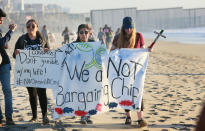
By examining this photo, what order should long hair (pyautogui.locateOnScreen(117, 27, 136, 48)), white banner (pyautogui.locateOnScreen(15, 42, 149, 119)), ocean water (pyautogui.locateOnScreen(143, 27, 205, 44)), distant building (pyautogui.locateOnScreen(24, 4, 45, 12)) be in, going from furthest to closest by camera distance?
distant building (pyautogui.locateOnScreen(24, 4, 45, 12)) → ocean water (pyautogui.locateOnScreen(143, 27, 205, 44)) → long hair (pyautogui.locateOnScreen(117, 27, 136, 48)) → white banner (pyautogui.locateOnScreen(15, 42, 149, 119))

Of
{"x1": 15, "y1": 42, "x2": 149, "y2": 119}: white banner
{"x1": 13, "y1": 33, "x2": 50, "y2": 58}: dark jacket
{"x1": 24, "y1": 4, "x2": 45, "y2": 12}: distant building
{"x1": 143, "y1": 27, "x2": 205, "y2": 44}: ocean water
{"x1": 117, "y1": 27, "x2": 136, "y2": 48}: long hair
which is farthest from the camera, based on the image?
{"x1": 24, "y1": 4, "x2": 45, "y2": 12}: distant building

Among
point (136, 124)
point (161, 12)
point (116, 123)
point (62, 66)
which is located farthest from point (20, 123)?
point (161, 12)

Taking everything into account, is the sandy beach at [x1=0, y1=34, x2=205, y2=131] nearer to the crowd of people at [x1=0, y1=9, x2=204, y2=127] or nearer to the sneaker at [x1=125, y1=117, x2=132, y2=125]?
the sneaker at [x1=125, y1=117, x2=132, y2=125]

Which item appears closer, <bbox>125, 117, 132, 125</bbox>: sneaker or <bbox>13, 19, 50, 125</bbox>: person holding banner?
<bbox>13, 19, 50, 125</bbox>: person holding banner

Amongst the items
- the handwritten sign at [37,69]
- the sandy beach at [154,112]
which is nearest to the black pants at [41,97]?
the handwritten sign at [37,69]

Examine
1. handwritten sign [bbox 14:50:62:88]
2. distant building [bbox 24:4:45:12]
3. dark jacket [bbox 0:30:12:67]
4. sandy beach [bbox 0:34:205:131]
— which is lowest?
sandy beach [bbox 0:34:205:131]

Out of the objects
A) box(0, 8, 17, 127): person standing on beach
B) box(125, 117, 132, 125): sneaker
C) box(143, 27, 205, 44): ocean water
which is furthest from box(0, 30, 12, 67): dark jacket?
box(143, 27, 205, 44): ocean water

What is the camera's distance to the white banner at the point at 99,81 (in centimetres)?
417

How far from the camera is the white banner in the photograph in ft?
13.7

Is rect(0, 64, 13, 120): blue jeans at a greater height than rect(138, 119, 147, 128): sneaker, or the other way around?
rect(0, 64, 13, 120): blue jeans

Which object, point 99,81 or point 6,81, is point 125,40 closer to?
point 99,81

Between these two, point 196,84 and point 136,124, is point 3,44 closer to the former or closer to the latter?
point 136,124

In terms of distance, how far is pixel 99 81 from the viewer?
4160 mm

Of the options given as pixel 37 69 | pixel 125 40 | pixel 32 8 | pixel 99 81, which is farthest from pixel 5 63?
pixel 32 8
